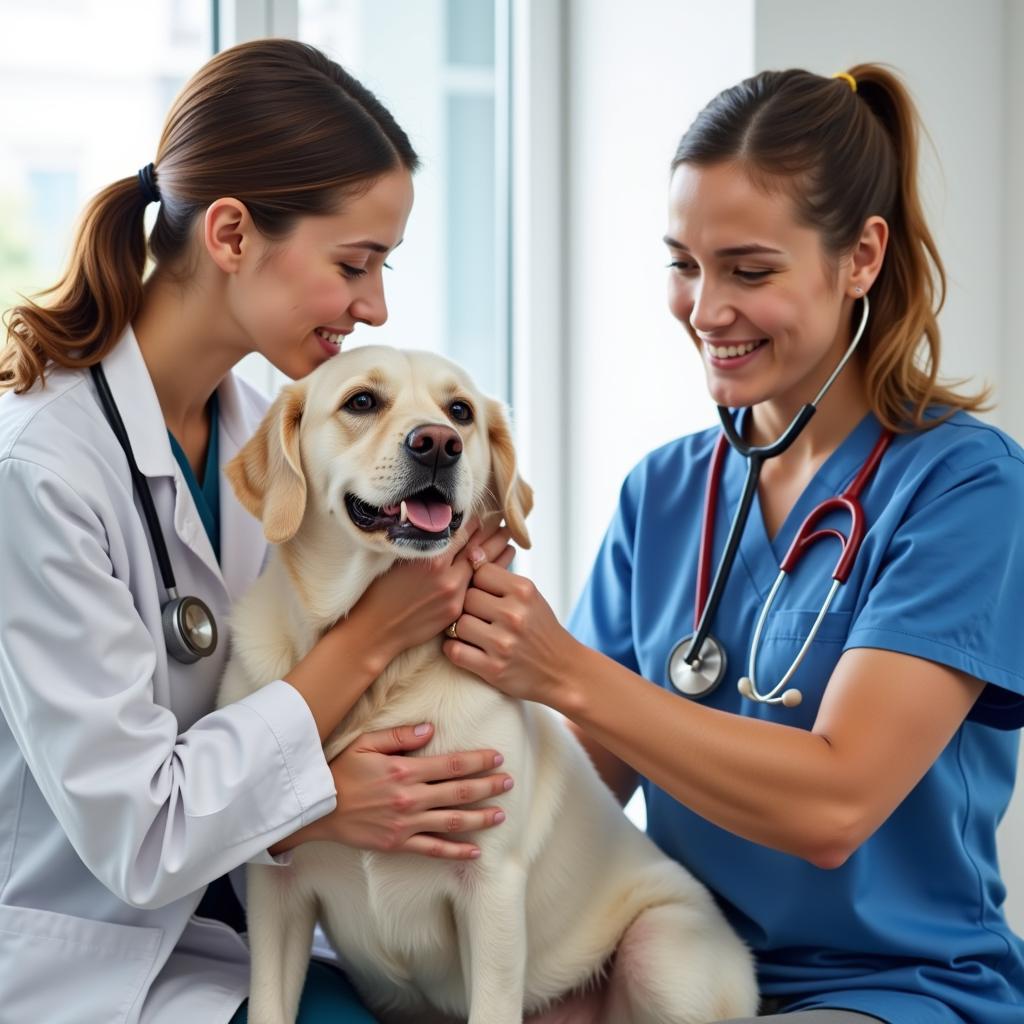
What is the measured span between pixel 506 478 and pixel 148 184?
24.9 inches

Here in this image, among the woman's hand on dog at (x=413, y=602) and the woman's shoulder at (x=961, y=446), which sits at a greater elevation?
the woman's shoulder at (x=961, y=446)

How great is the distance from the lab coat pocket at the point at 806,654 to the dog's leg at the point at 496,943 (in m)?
0.43

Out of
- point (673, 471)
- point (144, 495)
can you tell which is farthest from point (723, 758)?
A: point (144, 495)

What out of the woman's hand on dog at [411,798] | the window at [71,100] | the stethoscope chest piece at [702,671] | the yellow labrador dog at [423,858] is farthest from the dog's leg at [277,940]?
the window at [71,100]

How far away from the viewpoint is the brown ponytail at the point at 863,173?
1.59 meters

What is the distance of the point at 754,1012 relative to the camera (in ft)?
5.04

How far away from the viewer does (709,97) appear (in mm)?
2277

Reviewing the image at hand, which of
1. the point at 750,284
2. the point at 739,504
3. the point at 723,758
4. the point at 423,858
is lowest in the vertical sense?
the point at 423,858

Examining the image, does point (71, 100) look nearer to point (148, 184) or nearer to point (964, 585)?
point (148, 184)

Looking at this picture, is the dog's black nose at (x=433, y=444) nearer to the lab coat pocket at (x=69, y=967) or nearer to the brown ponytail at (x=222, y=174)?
the brown ponytail at (x=222, y=174)

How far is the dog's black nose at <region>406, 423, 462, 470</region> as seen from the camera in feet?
4.59

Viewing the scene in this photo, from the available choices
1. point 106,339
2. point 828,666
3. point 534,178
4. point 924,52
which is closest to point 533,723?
point 828,666

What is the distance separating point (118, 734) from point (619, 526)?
0.88 metres

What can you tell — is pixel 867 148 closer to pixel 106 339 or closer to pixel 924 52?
pixel 924 52
